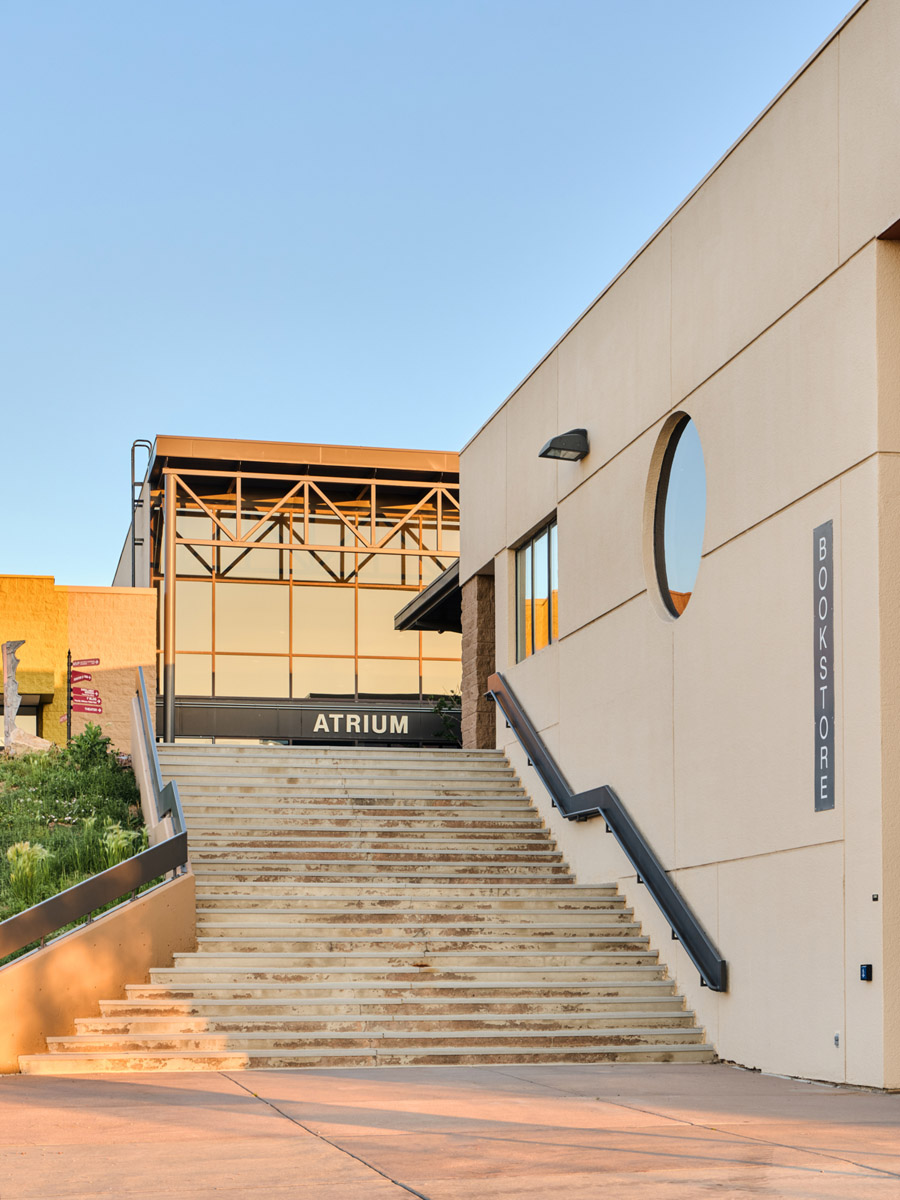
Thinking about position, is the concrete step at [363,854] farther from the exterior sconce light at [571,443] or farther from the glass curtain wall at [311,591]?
the glass curtain wall at [311,591]

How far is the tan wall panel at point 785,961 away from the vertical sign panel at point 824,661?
0.48 metres

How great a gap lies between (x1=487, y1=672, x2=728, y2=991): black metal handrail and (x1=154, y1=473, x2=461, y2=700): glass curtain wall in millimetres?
14540

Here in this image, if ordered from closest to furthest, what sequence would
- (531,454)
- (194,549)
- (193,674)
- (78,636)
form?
(531,454)
(78,636)
(193,674)
(194,549)

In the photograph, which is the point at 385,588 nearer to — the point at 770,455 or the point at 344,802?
the point at 344,802

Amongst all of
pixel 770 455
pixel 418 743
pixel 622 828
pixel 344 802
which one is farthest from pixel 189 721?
pixel 770 455

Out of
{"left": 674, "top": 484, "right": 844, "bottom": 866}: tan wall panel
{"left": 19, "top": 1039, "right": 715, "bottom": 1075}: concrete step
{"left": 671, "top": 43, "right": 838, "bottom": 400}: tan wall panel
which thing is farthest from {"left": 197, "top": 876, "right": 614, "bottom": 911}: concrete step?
{"left": 671, "top": 43, "right": 838, "bottom": 400}: tan wall panel

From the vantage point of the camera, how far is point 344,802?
16438mm

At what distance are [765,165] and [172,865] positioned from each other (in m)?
7.68

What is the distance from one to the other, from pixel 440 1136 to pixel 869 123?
23.5 feet

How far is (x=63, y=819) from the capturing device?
683 inches

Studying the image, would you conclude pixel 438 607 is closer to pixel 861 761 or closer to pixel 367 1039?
pixel 367 1039

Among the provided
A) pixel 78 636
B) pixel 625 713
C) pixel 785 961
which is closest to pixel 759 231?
pixel 625 713

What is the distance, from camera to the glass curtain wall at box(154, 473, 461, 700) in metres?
32.6

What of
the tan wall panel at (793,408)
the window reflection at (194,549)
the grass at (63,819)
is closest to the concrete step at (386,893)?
the grass at (63,819)
